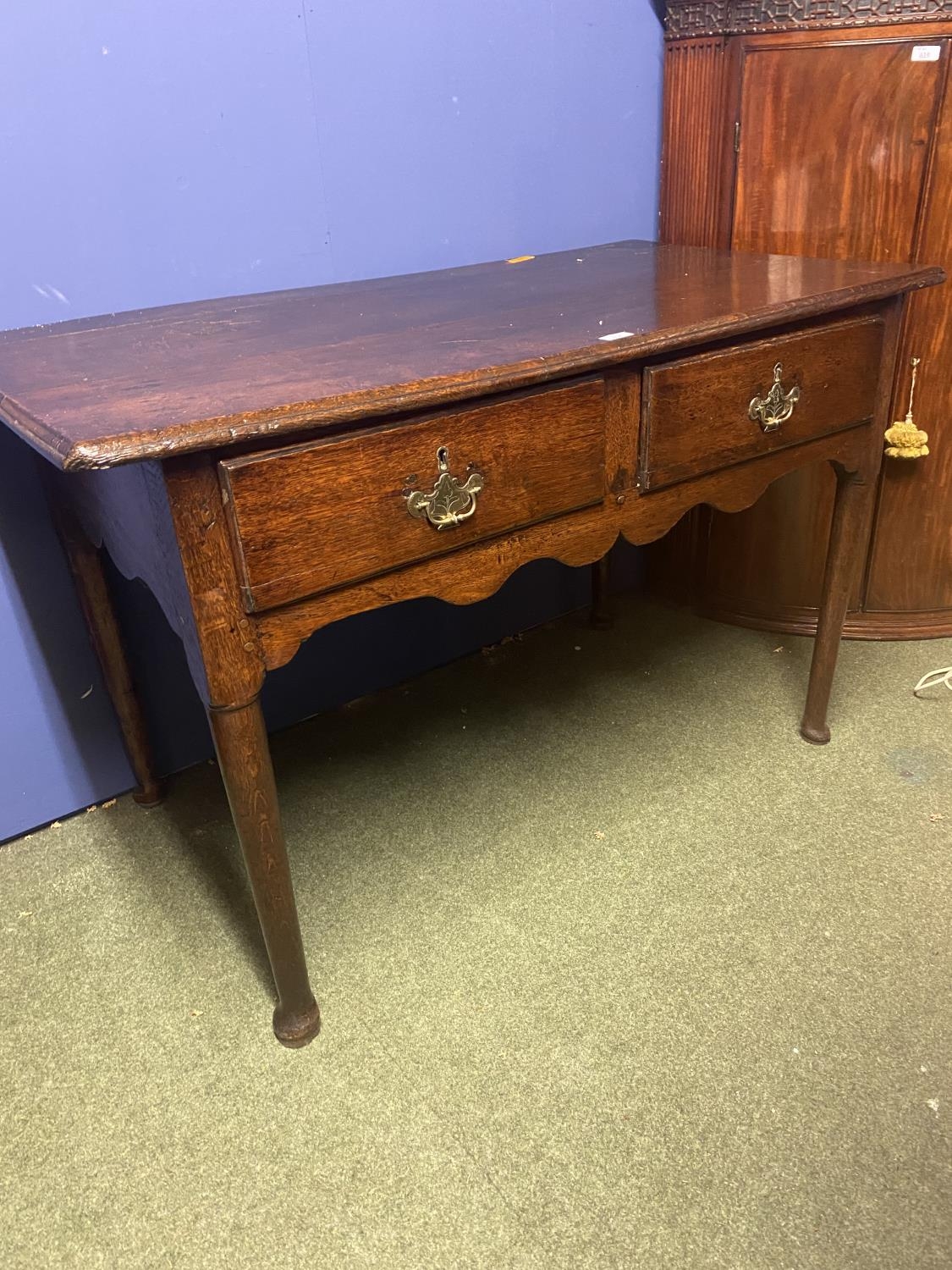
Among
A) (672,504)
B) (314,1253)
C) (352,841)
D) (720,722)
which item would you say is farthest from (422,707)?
(314,1253)

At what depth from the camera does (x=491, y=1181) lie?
3.26 ft

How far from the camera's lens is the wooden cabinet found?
153cm

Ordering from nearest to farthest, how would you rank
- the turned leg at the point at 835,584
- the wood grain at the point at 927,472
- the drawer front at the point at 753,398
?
the drawer front at the point at 753,398
the turned leg at the point at 835,584
the wood grain at the point at 927,472

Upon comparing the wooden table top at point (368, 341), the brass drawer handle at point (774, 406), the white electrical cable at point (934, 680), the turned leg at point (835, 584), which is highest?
the wooden table top at point (368, 341)

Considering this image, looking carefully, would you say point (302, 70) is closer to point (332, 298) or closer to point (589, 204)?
point (332, 298)

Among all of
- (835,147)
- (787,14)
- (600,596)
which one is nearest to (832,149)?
(835,147)

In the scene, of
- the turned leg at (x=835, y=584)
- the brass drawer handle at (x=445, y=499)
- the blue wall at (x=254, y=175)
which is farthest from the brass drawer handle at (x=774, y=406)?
the blue wall at (x=254, y=175)

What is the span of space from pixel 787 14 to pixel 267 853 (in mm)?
1499

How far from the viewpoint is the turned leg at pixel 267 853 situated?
0.97 m

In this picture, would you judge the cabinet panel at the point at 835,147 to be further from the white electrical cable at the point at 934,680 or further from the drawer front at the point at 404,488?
the drawer front at the point at 404,488

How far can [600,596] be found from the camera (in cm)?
202

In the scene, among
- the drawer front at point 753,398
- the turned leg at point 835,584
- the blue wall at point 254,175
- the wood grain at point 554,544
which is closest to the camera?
the wood grain at point 554,544

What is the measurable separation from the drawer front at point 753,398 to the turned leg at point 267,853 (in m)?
0.54

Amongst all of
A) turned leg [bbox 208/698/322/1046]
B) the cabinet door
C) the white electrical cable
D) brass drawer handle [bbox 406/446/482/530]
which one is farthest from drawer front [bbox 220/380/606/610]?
the white electrical cable
